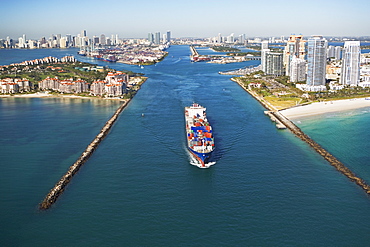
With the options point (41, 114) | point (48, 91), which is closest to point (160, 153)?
point (41, 114)

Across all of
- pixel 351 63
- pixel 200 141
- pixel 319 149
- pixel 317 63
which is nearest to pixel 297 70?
pixel 317 63

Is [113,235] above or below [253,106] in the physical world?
below

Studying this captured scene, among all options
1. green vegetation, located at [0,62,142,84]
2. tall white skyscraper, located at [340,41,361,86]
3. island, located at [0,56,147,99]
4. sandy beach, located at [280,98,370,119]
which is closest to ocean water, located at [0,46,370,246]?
sandy beach, located at [280,98,370,119]

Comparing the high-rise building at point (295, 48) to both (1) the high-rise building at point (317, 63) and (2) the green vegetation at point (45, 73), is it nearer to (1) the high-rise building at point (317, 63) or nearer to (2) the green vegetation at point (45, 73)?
(1) the high-rise building at point (317, 63)

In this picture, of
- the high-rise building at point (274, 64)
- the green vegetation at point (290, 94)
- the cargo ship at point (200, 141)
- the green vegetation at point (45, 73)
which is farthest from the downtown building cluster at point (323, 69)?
the green vegetation at point (45, 73)

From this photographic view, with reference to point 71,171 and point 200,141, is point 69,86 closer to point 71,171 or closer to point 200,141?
point 71,171

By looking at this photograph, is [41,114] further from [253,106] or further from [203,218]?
[203,218]

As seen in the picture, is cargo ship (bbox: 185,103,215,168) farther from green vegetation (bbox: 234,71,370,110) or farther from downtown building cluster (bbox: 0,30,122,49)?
downtown building cluster (bbox: 0,30,122,49)
